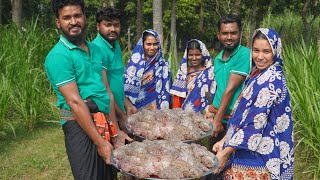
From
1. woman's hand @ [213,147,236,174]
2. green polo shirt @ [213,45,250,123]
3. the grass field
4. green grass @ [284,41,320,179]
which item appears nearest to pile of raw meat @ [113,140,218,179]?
woman's hand @ [213,147,236,174]

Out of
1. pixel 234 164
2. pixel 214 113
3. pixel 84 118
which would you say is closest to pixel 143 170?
pixel 84 118

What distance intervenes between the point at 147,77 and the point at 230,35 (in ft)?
3.01

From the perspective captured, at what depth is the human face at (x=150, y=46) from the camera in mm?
3451

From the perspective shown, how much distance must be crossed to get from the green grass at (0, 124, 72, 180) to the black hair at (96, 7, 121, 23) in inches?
74.0

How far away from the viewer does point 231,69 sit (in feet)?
9.73

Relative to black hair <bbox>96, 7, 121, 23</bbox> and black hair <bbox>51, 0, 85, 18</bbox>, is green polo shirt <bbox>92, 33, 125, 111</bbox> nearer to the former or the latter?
black hair <bbox>96, 7, 121, 23</bbox>

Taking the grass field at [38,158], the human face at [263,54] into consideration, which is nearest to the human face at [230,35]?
the human face at [263,54]

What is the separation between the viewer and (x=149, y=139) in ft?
8.43

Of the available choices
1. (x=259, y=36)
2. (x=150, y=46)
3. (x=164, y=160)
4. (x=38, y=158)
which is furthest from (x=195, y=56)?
(x=38, y=158)

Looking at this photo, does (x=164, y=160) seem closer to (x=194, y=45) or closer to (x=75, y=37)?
(x=75, y=37)

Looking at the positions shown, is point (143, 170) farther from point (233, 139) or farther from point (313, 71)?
point (313, 71)

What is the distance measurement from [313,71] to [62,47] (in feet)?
9.68

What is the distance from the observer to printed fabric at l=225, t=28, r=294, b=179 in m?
2.02

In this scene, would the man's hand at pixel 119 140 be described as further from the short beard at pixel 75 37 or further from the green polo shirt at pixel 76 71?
the short beard at pixel 75 37
